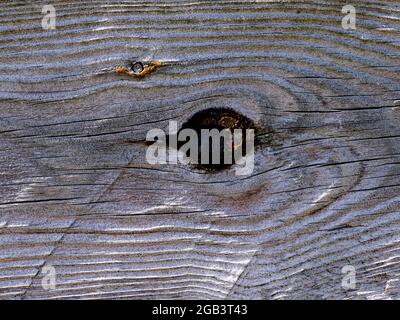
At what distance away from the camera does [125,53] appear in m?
1.22

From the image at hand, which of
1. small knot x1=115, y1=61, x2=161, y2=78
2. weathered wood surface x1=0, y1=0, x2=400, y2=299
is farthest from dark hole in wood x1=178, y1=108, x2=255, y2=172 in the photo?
small knot x1=115, y1=61, x2=161, y2=78

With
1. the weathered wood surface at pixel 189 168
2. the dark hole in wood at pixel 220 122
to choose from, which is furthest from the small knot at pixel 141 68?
the dark hole in wood at pixel 220 122

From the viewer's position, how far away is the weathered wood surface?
1.22 metres

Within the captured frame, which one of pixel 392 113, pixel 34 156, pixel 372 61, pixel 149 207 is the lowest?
pixel 149 207

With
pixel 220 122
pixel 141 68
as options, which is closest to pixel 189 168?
pixel 220 122

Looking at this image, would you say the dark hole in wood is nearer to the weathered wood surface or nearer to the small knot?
the weathered wood surface

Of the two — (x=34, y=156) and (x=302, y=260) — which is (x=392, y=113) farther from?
(x=34, y=156)

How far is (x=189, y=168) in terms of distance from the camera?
125 centimetres

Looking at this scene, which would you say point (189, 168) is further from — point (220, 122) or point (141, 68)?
point (141, 68)

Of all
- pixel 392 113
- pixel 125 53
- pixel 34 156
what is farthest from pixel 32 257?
pixel 392 113

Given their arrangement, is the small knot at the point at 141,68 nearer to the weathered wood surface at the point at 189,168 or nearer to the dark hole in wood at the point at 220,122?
the weathered wood surface at the point at 189,168

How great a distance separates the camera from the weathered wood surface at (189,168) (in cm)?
122

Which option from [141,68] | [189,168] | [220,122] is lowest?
[189,168]

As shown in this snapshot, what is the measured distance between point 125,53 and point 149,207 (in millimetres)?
380
